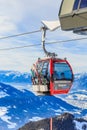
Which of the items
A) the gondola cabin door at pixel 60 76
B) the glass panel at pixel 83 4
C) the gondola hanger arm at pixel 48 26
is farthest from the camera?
the gondola cabin door at pixel 60 76

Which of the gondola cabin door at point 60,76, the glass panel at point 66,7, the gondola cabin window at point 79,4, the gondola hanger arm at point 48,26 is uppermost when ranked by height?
the gondola cabin window at point 79,4

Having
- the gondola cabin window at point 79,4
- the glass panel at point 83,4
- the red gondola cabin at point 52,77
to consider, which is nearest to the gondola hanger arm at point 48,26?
the red gondola cabin at point 52,77

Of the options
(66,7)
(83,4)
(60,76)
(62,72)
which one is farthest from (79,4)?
(62,72)

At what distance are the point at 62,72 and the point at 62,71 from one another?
4cm

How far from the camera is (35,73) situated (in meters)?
19.2

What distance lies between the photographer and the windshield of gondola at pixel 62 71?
61.9 ft

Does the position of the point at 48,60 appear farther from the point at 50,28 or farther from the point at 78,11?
the point at 78,11

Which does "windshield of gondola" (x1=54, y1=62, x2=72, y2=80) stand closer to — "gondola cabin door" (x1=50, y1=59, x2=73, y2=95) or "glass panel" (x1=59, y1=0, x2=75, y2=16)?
"gondola cabin door" (x1=50, y1=59, x2=73, y2=95)

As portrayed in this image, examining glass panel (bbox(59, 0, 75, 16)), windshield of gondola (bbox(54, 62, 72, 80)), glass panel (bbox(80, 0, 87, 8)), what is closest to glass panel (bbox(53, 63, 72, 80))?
windshield of gondola (bbox(54, 62, 72, 80))

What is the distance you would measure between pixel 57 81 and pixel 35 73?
0.94m

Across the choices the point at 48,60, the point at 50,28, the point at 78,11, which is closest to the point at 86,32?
the point at 78,11

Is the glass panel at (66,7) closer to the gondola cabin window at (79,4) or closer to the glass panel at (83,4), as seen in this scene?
the gondola cabin window at (79,4)

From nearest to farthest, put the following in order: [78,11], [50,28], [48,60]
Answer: [78,11] → [50,28] → [48,60]

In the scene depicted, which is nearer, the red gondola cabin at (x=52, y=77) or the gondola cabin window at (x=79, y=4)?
the gondola cabin window at (x=79, y=4)
